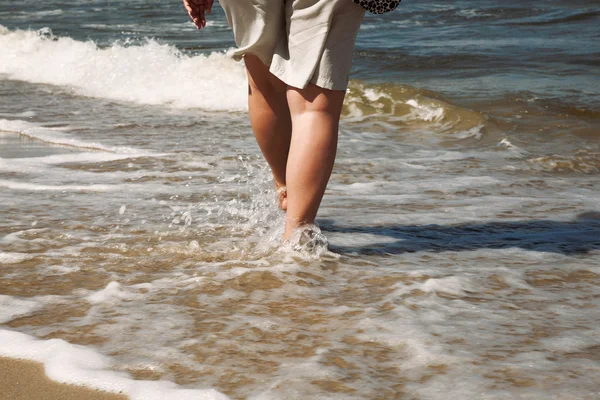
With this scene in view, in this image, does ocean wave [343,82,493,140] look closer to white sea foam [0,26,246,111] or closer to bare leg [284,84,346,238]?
white sea foam [0,26,246,111]

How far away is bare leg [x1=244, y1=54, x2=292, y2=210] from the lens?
3229 millimetres

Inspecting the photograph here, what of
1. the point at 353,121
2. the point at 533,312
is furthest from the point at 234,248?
the point at 353,121

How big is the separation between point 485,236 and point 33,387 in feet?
7.03

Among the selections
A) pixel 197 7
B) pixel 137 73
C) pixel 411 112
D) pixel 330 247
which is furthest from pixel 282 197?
pixel 137 73

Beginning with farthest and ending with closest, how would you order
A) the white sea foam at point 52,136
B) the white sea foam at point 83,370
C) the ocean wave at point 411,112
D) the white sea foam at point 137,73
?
1. the white sea foam at point 137,73
2. the ocean wave at point 411,112
3. the white sea foam at point 52,136
4. the white sea foam at point 83,370

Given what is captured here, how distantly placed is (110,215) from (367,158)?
6.65ft

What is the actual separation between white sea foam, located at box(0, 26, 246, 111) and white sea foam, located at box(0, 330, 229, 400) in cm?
536

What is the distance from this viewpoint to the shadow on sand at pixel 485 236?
3.46 meters

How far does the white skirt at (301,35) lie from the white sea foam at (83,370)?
3.79ft

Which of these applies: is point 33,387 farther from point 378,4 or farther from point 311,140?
point 378,4

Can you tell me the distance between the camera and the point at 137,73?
920 centimetres

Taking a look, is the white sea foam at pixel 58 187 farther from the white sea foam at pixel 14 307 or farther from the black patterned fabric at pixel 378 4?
the black patterned fabric at pixel 378 4

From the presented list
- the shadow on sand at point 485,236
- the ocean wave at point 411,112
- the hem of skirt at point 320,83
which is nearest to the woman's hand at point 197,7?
the hem of skirt at point 320,83

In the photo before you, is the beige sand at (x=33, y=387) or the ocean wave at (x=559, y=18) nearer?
the beige sand at (x=33, y=387)
